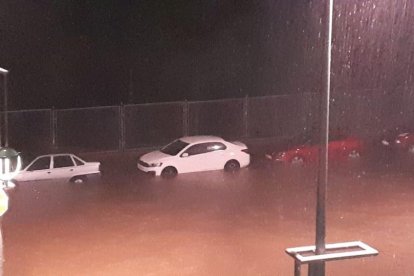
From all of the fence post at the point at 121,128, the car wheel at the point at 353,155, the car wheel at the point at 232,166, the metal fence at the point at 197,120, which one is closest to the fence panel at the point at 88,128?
the metal fence at the point at 197,120

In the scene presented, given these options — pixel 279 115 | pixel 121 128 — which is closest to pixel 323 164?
pixel 121 128

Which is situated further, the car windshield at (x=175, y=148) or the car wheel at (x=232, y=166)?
the car wheel at (x=232, y=166)

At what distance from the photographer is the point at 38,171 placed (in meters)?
23.1

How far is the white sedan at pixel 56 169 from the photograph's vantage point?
2311 cm

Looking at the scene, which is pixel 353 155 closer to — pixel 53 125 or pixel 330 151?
pixel 330 151

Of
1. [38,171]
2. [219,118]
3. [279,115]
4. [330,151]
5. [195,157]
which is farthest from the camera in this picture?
[279,115]

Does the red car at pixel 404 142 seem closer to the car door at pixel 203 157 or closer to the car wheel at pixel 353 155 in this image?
the car wheel at pixel 353 155

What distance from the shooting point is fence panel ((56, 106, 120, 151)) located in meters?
29.2

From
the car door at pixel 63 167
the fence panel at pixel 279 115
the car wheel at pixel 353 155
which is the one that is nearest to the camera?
the car door at pixel 63 167

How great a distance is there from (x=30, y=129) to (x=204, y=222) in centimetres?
1225

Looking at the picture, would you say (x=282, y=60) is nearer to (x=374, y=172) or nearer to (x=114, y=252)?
(x=374, y=172)

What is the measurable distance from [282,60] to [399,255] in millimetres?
24555

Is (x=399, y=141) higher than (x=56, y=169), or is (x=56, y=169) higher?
(x=399, y=141)

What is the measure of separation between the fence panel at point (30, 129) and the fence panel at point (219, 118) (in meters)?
5.52
